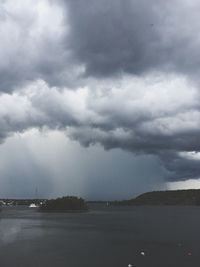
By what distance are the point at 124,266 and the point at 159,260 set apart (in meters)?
8.14

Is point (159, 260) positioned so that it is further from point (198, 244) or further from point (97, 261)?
point (198, 244)

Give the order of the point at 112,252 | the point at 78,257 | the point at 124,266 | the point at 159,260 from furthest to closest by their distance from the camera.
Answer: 1. the point at 112,252
2. the point at 78,257
3. the point at 159,260
4. the point at 124,266

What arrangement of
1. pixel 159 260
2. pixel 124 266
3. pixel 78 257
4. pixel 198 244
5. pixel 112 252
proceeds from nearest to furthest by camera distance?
pixel 124 266
pixel 159 260
pixel 78 257
pixel 112 252
pixel 198 244

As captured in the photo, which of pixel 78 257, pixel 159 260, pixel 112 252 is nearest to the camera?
pixel 159 260

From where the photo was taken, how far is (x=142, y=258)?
2813 inches

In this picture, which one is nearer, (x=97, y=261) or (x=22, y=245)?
(x=97, y=261)

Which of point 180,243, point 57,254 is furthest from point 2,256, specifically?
point 180,243

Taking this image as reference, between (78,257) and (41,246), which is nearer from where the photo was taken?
(78,257)

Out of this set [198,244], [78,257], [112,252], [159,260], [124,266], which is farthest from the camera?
[198,244]

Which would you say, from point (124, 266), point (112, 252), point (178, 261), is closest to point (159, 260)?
point (178, 261)

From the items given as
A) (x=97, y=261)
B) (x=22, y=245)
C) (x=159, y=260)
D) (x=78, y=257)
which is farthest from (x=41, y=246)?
(x=159, y=260)

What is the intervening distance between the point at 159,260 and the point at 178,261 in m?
3.25

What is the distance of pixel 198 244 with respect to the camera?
89812mm

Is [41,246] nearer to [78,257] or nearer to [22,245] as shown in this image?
[22,245]
